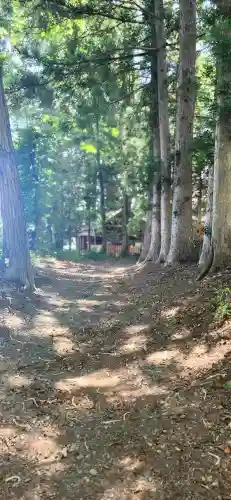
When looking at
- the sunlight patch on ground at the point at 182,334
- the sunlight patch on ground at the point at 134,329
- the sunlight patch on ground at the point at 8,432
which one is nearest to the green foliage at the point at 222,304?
the sunlight patch on ground at the point at 182,334

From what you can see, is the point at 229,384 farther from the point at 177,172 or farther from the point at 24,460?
the point at 177,172

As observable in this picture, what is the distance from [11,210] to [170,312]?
4684 millimetres

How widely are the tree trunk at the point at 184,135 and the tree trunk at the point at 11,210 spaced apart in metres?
3.71

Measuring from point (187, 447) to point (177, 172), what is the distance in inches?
289

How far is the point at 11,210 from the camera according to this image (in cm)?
888

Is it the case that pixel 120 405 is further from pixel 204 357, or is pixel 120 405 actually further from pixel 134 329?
pixel 134 329

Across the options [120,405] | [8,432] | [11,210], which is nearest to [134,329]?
[120,405]

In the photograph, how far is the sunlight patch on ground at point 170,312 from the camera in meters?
5.90

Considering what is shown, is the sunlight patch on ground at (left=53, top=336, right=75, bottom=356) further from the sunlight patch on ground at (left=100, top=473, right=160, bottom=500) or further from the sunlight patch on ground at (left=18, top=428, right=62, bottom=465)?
the sunlight patch on ground at (left=100, top=473, right=160, bottom=500)

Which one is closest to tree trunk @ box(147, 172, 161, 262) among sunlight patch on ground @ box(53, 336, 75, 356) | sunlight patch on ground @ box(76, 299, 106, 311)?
sunlight patch on ground @ box(76, 299, 106, 311)

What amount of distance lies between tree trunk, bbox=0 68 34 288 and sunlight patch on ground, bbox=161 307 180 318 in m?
3.83

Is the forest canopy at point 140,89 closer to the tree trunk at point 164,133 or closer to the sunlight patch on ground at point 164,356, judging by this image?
the tree trunk at point 164,133

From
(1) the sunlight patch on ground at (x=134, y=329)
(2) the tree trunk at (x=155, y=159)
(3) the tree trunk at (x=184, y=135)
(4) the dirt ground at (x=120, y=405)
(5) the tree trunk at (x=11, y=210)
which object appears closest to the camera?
(4) the dirt ground at (x=120, y=405)

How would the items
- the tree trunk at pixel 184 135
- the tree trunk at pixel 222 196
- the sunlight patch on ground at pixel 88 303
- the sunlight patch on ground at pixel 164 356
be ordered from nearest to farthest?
1. the sunlight patch on ground at pixel 164 356
2. the tree trunk at pixel 222 196
3. the sunlight patch on ground at pixel 88 303
4. the tree trunk at pixel 184 135
